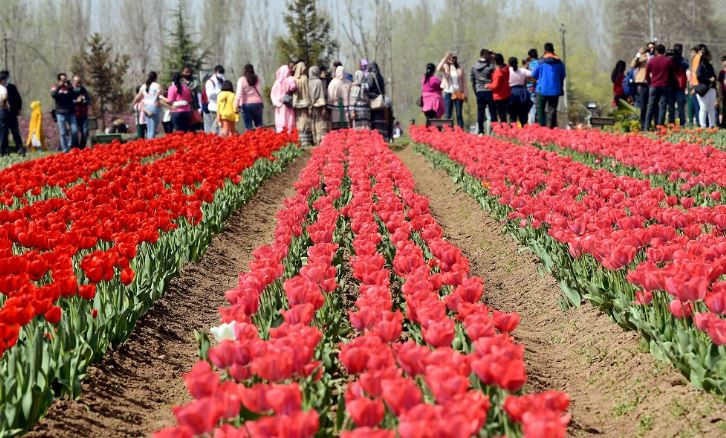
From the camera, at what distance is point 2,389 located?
343cm

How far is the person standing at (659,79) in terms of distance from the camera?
15.5m

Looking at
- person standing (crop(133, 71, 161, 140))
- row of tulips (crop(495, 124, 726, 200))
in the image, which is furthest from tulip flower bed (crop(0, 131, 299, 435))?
person standing (crop(133, 71, 161, 140))

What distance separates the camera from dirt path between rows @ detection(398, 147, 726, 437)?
3.70 metres

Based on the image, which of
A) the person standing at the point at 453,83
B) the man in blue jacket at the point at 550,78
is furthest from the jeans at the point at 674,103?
the person standing at the point at 453,83

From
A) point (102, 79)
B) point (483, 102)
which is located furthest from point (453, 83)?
point (102, 79)

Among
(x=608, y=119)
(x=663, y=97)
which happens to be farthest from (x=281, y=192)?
(x=608, y=119)

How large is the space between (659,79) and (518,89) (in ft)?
10.8

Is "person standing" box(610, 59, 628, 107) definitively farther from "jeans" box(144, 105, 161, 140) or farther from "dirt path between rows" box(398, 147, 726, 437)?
"dirt path between rows" box(398, 147, 726, 437)

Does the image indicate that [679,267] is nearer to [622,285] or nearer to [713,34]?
[622,285]

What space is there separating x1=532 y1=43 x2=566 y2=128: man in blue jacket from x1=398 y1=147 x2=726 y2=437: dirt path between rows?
31.5 feet

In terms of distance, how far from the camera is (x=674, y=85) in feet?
51.9

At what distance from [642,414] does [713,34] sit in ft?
199

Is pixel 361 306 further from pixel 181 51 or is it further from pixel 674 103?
pixel 181 51

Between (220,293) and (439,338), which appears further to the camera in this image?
(220,293)
